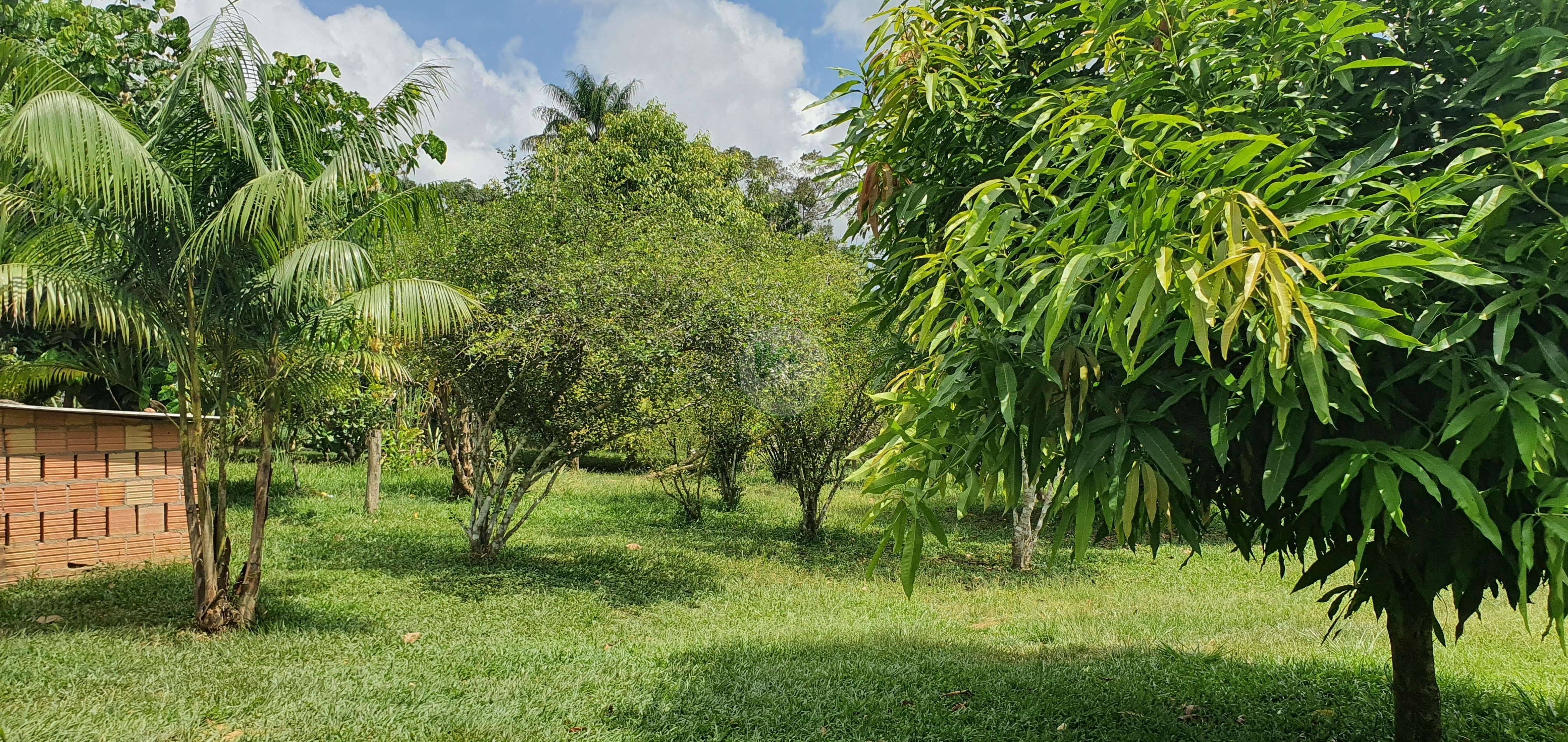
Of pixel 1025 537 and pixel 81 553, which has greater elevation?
pixel 81 553

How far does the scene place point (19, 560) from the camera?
26.5ft

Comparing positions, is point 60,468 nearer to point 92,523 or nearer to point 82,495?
point 82,495

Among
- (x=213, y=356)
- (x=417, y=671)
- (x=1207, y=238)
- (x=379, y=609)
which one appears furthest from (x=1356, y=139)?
(x=379, y=609)

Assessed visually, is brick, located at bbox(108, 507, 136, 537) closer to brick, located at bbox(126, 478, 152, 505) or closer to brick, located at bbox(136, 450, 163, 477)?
brick, located at bbox(126, 478, 152, 505)

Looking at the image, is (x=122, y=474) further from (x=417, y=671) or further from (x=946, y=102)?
(x=946, y=102)

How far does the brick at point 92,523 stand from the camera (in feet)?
28.1

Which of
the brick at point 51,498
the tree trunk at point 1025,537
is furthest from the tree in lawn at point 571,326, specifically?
the tree trunk at point 1025,537

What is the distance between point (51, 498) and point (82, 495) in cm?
28

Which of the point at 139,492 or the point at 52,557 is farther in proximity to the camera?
the point at 139,492

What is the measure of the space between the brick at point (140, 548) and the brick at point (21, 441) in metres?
1.31

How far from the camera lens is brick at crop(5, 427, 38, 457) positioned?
311 inches

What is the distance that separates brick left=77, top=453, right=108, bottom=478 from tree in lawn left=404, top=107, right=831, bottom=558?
9.74 ft

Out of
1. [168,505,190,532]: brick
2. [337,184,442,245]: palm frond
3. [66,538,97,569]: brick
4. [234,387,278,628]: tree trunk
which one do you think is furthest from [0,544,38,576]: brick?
[337,184,442,245]: palm frond

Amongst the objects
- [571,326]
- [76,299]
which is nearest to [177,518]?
[76,299]
